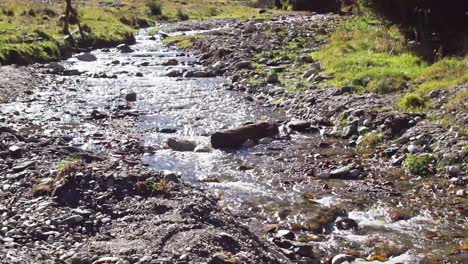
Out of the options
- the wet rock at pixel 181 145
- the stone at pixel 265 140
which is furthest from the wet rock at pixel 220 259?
the stone at pixel 265 140

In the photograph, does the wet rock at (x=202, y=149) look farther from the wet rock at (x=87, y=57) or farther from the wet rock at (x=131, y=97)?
the wet rock at (x=87, y=57)

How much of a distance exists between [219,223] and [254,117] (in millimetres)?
11446

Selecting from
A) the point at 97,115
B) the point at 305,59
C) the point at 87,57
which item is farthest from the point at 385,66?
the point at 87,57

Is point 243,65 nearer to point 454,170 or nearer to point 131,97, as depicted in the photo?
point 131,97

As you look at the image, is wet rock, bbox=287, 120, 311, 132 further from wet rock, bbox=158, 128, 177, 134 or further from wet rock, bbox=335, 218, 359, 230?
wet rock, bbox=335, 218, 359, 230

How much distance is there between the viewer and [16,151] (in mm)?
14961

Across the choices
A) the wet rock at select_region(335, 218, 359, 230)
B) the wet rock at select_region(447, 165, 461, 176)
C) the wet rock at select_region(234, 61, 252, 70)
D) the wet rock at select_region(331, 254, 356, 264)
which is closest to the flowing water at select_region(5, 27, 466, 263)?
the wet rock at select_region(335, 218, 359, 230)

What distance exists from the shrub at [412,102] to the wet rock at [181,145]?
6714mm

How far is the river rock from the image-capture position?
18.3 metres

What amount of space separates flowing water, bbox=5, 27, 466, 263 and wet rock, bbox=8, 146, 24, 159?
3.17m

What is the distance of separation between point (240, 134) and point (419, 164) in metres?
5.70

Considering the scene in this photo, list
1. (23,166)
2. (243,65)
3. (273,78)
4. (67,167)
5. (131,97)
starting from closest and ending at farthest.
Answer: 1. (67,167)
2. (23,166)
3. (131,97)
4. (273,78)
5. (243,65)

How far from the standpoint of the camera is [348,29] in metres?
36.7

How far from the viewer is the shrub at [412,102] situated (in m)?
18.9
